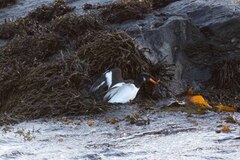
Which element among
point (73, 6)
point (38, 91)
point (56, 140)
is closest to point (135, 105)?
point (38, 91)

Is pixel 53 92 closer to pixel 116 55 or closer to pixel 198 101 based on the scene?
pixel 116 55

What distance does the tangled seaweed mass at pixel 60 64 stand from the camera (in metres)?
6.82

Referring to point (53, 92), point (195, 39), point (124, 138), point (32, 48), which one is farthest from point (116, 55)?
point (124, 138)

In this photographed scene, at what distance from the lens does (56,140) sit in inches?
207

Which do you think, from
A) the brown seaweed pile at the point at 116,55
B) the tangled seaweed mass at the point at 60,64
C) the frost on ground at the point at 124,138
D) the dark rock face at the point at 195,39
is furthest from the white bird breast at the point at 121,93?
the dark rock face at the point at 195,39

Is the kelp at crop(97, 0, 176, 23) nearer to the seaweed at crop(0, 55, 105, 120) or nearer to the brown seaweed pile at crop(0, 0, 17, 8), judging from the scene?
the seaweed at crop(0, 55, 105, 120)

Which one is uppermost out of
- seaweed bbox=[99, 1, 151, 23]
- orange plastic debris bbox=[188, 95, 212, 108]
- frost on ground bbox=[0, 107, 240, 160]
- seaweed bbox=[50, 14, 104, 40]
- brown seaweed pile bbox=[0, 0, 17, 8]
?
brown seaweed pile bbox=[0, 0, 17, 8]

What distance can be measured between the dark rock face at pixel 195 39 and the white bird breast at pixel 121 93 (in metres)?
1.65

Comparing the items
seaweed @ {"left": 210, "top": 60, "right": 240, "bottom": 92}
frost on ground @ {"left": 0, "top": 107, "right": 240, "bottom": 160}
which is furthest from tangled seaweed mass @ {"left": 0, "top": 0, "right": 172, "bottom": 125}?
seaweed @ {"left": 210, "top": 60, "right": 240, "bottom": 92}

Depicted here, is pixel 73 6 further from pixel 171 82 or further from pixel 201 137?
pixel 201 137

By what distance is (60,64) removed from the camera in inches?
305

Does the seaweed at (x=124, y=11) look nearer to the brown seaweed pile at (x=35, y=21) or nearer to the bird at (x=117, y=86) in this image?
the brown seaweed pile at (x=35, y=21)

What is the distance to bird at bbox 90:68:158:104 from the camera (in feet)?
22.8

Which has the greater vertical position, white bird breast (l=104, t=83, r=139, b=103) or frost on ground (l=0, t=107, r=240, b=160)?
white bird breast (l=104, t=83, r=139, b=103)
